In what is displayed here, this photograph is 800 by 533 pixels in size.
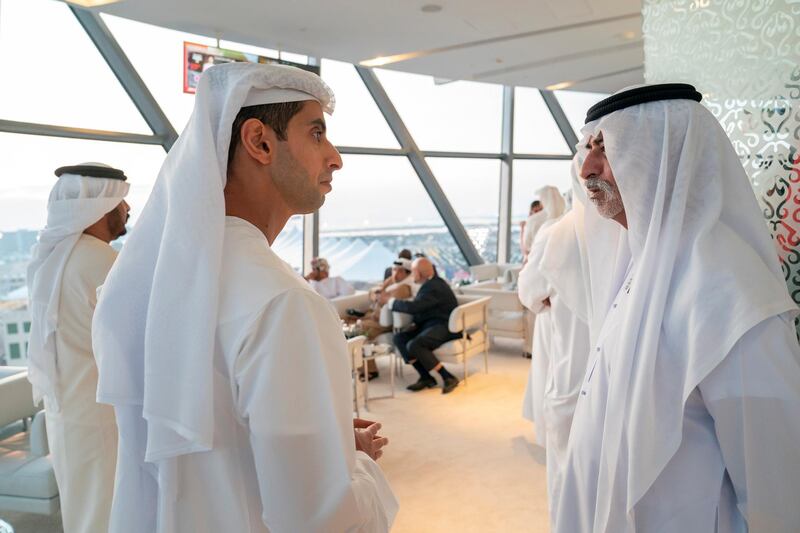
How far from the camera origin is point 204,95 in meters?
1.28

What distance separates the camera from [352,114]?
903 centimetres

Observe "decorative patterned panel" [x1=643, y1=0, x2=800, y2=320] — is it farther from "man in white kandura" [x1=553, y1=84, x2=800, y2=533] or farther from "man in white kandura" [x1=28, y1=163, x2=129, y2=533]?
"man in white kandura" [x1=28, y1=163, x2=129, y2=533]

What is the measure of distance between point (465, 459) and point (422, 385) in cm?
193

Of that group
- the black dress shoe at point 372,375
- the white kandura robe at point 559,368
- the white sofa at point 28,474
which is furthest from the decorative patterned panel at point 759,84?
the black dress shoe at point 372,375

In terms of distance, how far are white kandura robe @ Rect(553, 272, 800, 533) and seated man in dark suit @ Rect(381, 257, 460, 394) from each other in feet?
15.8

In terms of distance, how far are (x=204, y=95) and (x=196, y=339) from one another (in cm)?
52

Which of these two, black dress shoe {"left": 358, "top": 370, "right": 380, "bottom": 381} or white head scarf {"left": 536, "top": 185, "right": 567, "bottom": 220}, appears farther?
black dress shoe {"left": 358, "top": 370, "right": 380, "bottom": 381}

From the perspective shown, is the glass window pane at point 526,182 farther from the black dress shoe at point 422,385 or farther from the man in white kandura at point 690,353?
the man in white kandura at point 690,353

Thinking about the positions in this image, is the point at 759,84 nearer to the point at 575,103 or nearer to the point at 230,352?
the point at 230,352

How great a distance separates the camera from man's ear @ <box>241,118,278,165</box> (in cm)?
130

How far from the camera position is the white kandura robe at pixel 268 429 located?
1101 millimetres

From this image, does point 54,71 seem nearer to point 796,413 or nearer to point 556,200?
point 556,200

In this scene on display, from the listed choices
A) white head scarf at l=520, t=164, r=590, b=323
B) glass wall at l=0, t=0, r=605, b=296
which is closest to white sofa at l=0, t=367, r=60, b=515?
white head scarf at l=520, t=164, r=590, b=323

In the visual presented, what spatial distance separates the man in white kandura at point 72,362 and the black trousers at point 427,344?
3878 millimetres
